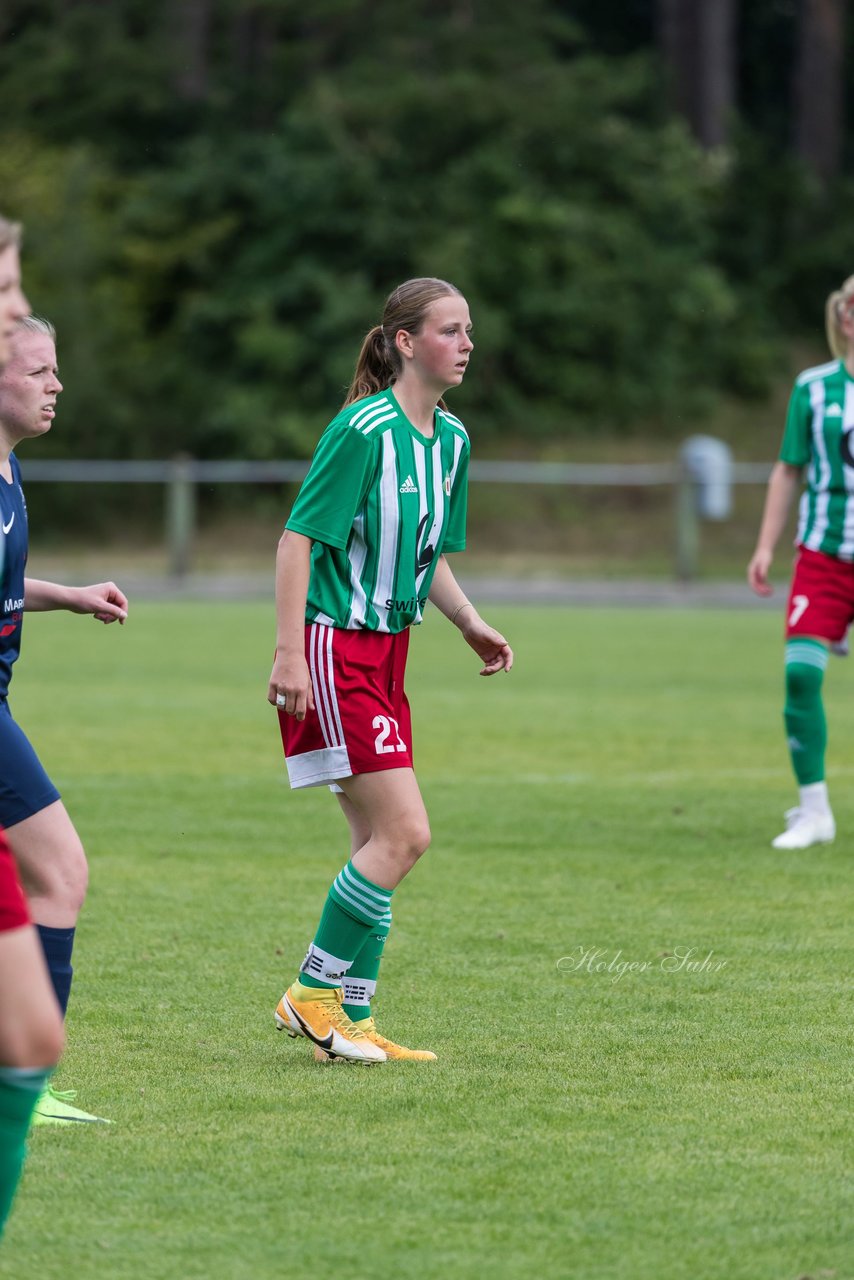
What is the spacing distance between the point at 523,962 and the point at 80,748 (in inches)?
209

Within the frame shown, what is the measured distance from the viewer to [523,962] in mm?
5676

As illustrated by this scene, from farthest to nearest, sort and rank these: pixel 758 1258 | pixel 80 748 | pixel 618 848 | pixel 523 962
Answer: pixel 80 748 → pixel 618 848 → pixel 523 962 → pixel 758 1258

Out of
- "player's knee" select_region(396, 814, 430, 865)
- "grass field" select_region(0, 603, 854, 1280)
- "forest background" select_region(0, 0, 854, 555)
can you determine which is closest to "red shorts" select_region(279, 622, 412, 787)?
"player's knee" select_region(396, 814, 430, 865)

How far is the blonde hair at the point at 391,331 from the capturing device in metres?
4.68

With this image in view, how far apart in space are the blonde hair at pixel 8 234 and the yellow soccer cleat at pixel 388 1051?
241 centimetres

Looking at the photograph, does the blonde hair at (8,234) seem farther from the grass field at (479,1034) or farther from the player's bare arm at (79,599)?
the grass field at (479,1034)

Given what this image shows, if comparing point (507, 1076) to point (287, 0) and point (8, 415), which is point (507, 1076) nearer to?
point (8, 415)

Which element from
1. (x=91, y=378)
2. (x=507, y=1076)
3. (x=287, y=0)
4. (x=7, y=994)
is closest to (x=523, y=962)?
(x=507, y=1076)

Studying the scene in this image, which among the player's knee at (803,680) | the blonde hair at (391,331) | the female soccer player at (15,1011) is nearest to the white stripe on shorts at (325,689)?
the blonde hair at (391,331)

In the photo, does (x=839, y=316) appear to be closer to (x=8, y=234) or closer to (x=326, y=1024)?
(x=326, y=1024)

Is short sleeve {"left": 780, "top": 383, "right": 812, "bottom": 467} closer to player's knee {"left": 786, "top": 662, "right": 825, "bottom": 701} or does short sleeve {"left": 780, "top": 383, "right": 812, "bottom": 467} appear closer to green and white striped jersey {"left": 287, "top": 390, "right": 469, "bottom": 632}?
player's knee {"left": 786, "top": 662, "right": 825, "bottom": 701}

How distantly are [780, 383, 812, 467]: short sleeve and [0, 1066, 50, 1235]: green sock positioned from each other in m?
5.47

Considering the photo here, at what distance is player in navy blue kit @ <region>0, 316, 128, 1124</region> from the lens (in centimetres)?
396
